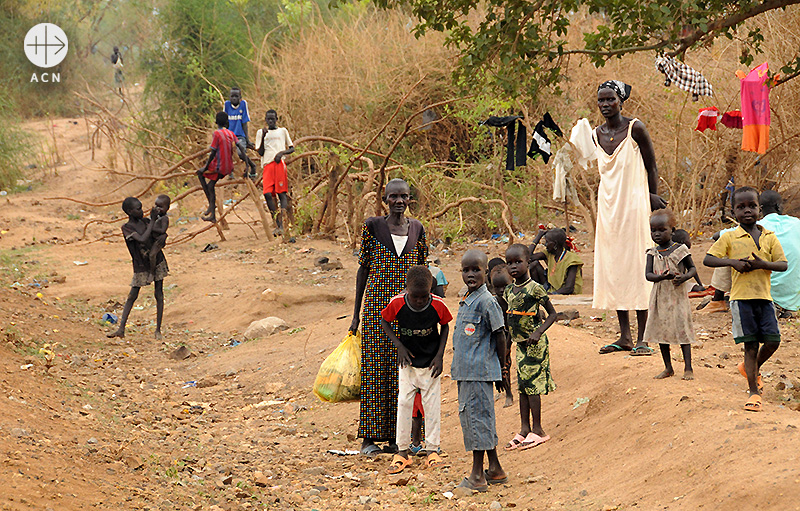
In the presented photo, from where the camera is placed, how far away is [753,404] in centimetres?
413

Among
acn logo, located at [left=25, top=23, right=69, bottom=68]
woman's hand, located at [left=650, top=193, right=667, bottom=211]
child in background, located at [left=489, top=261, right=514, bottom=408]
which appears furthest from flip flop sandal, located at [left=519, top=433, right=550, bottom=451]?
acn logo, located at [left=25, top=23, right=69, bottom=68]

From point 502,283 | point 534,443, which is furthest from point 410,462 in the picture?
point 502,283

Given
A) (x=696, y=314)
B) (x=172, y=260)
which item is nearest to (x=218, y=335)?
(x=172, y=260)

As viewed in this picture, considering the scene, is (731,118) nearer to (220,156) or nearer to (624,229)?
(624,229)

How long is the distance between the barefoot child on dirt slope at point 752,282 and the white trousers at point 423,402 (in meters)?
1.61

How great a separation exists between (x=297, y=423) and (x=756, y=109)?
181 inches

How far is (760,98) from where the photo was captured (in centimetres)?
707

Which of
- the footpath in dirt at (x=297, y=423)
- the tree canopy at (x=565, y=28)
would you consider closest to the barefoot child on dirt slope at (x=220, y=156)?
the footpath in dirt at (x=297, y=423)

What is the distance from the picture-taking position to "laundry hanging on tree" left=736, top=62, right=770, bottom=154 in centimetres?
705

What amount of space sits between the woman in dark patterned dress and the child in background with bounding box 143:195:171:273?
414cm

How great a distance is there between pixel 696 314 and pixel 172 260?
8.25 metres

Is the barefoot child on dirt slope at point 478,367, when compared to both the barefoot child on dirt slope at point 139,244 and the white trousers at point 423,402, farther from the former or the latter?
the barefoot child on dirt slope at point 139,244

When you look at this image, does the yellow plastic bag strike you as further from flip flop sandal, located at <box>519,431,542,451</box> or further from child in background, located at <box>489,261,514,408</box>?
flip flop sandal, located at <box>519,431,542,451</box>

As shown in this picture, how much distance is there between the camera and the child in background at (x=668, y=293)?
4613 mm
